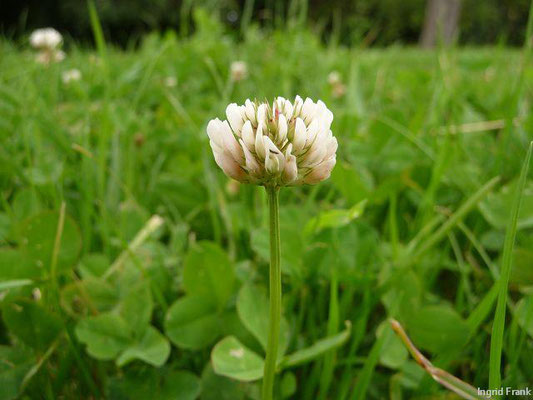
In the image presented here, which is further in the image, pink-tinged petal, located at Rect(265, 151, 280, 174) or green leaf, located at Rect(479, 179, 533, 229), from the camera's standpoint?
green leaf, located at Rect(479, 179, 533, 229)

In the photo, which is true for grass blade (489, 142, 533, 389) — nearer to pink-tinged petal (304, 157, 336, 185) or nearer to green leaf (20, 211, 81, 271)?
pink-tinged petal (304, 157, 336, 185)

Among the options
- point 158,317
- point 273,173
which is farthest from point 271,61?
point 273,173

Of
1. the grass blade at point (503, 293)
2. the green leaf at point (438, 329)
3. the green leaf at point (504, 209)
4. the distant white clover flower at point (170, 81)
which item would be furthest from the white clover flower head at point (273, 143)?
the distant white clover flower at point (170, 81)

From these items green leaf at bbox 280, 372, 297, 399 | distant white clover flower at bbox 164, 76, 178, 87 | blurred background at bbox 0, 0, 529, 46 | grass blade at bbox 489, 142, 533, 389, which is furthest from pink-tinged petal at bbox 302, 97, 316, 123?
blurred background at bbox 0, 0, 529, 46

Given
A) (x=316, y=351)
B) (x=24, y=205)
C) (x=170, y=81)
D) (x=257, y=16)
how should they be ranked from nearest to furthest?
(x=316, y=351) < (x=24, y=205) < (x=170, y=81) < (x=257, y=16)

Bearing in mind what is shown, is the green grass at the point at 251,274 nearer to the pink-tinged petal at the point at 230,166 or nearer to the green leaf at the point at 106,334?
the green leaf at the point at 106,334

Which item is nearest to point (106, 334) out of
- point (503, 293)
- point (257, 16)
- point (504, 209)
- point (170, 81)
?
point (503, 293)

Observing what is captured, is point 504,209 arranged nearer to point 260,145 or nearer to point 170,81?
point 260,145
